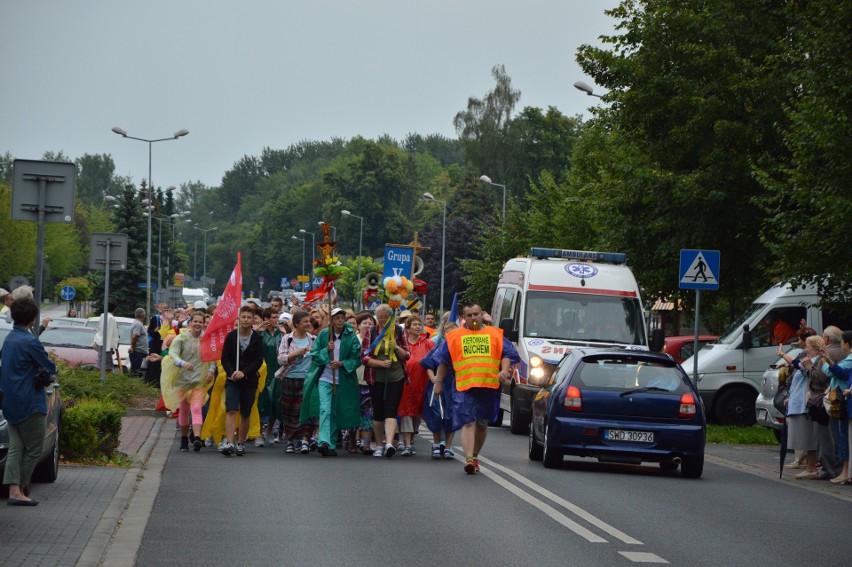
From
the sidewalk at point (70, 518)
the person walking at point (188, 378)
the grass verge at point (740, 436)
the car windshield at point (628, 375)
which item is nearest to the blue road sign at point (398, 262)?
the grass verge at point (740, 436)

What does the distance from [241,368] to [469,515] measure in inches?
253

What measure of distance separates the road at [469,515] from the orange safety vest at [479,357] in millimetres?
974

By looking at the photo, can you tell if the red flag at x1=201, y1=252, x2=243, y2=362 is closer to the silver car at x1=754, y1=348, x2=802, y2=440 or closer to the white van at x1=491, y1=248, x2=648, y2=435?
the white van at x1=491, y1=248, x2=648, y2=435

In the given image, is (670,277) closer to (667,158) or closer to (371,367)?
(667,158)

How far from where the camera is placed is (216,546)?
9977 millimetres

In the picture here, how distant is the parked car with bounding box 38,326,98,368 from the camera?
31656 millimetres

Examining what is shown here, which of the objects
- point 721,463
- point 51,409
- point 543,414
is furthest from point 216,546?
point 721,463

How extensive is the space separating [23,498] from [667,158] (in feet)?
66.9

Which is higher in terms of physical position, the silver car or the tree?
the tree

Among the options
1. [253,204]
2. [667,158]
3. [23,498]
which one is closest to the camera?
[23,498]

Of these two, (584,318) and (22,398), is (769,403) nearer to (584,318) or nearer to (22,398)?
(584,318)

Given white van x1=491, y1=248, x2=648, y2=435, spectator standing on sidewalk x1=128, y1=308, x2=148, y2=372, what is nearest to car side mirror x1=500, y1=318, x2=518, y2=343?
white van x1=491, y1=248, x2=648, y2=435

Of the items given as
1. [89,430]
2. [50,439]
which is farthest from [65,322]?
[50,439]

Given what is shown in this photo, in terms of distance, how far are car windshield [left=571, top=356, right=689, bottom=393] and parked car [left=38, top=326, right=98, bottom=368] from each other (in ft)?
54.2
